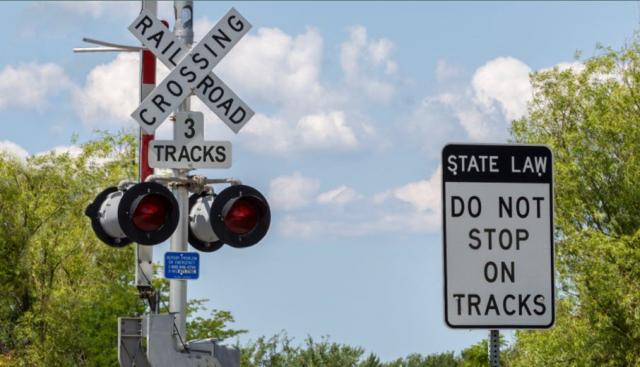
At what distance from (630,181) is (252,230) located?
3373cm

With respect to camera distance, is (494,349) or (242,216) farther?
(242,216)

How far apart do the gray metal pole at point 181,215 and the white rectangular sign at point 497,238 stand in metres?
4.46

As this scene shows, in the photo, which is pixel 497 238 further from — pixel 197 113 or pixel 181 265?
pixel 181 265

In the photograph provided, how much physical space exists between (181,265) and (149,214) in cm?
171

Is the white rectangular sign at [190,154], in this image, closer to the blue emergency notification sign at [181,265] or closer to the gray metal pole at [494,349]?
the blue emergency notification sign at [181,265]

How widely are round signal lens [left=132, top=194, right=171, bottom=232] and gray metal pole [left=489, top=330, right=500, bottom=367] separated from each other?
3584mm

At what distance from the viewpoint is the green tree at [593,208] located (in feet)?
129

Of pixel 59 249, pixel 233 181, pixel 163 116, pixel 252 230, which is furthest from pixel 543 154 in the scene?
pixel 59 249

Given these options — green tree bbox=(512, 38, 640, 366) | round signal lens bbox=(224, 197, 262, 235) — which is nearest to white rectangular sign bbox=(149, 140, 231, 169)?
round signal lens bbox=(224, 197, 262, 235)

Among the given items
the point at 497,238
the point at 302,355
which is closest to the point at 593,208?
the point at 302,355

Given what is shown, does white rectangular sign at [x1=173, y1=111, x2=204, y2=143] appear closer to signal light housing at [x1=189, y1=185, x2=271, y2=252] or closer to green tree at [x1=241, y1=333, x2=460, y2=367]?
signal light housing at [x1=189, y1=185, x2=271, y2=252]

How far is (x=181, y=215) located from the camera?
10.6 metres

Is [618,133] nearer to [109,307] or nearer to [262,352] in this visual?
[262,352]

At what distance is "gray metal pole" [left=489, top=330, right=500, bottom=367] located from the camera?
20.3ft
